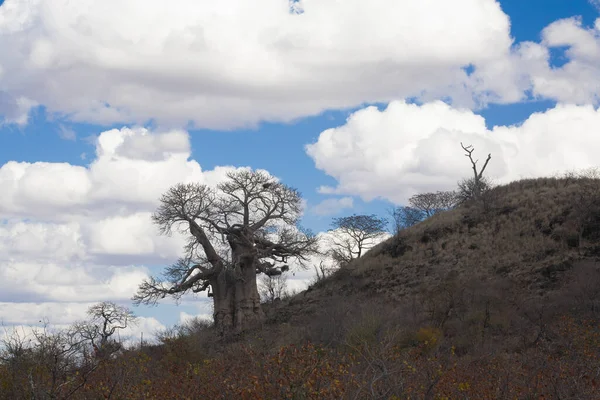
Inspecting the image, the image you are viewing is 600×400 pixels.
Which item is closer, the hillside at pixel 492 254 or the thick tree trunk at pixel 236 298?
the hillside at pixel 492 254

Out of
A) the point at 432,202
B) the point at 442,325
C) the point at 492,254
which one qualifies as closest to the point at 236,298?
the point at 492,254

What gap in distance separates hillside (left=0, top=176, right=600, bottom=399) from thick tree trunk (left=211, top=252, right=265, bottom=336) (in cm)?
130

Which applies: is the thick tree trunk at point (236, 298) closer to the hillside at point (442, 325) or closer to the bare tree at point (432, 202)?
the hillside at point (442, 325)

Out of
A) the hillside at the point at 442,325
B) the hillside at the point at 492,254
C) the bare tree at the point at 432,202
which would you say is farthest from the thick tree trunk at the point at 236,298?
the bare tree at the point at 432,202

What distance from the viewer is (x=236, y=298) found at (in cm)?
4150

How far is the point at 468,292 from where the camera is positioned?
1252 inches

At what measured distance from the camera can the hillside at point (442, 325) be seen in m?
13.1

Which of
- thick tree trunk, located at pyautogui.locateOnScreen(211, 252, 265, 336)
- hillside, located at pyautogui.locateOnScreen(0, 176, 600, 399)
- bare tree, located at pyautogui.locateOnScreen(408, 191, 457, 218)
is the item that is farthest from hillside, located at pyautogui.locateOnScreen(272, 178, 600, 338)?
bare tree, located at pyautogui.locateOnScreen(408, 191, 457, 218)

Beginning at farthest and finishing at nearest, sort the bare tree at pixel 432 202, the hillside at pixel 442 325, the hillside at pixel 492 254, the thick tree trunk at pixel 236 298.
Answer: the bare tree at pixel 432 202, the thick tree trunk at pixel 236 298, the hillside at pixel 492 254, the hillside at pixel 442 325

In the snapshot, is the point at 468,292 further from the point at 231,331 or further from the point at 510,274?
the point at 231,331

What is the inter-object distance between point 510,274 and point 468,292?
13.0 feet

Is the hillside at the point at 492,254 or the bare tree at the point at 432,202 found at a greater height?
the bare tree at the point at 432,202

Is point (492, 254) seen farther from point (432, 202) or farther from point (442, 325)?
point (432, 202)

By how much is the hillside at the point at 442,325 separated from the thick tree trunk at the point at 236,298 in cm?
130
